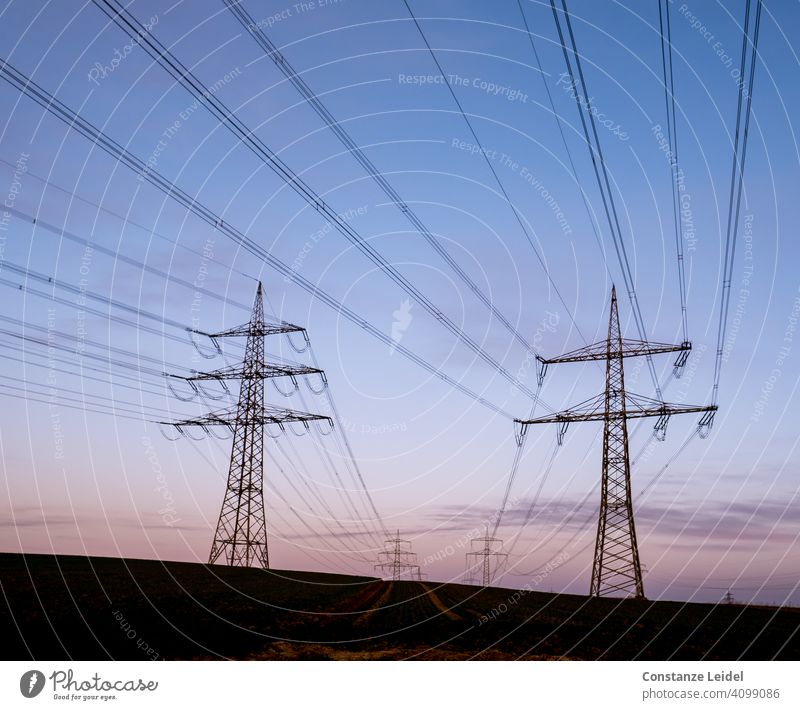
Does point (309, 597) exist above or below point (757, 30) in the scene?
below

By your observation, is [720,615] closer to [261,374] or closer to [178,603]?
[178,603]

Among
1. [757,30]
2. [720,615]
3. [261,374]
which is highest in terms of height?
[757,30]

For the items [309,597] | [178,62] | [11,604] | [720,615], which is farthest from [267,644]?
[720,615]

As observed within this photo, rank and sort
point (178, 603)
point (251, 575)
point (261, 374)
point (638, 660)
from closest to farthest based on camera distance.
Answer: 1. point (638, 660)
2. point (178, 603)
3. point (251, 575)
4. point (261, 374)

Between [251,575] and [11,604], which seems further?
[251,575]

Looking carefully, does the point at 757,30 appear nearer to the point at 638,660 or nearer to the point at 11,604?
the point at 638,660

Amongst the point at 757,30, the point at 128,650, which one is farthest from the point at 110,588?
the point at 757,30
